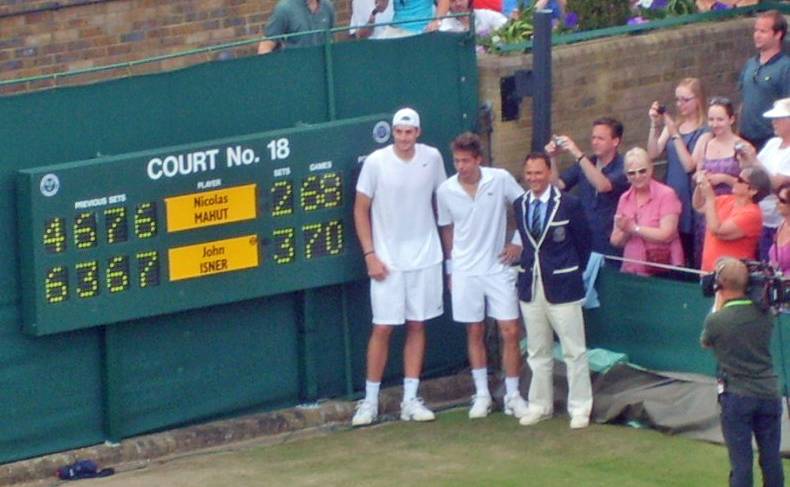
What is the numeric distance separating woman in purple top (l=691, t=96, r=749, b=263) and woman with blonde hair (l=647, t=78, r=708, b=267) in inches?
6.6

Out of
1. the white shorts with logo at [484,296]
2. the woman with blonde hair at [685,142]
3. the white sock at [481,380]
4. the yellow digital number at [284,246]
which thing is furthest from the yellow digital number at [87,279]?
the woman with blonde hair at [685,142]

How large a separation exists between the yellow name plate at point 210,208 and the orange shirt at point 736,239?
282cm

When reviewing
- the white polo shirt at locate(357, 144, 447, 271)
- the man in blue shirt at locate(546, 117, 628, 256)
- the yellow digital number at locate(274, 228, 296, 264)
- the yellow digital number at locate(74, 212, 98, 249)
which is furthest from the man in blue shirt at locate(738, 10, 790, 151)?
the yellow digital number at locate(74, 212, 98, 249)

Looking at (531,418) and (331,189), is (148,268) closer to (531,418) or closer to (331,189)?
(331,189)

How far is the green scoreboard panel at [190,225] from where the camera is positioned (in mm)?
10852

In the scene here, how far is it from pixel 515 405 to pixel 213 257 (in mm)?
2178

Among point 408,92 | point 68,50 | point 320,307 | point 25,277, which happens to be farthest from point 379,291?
point 68,50

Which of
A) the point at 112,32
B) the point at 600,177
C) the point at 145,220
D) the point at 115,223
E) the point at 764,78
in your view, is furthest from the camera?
the point at 112,32

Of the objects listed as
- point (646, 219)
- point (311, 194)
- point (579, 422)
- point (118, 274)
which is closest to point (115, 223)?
point (118, 274)

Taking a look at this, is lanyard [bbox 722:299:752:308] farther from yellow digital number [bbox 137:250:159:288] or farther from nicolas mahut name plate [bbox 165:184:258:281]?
yellow digital number [bbox 137:250:159:288]

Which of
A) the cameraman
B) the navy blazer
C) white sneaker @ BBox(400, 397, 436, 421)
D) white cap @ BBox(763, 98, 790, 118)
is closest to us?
the cameraman

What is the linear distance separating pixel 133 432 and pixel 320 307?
1.52m

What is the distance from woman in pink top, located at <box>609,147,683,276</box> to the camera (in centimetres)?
1169

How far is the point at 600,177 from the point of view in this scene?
39.5ft
